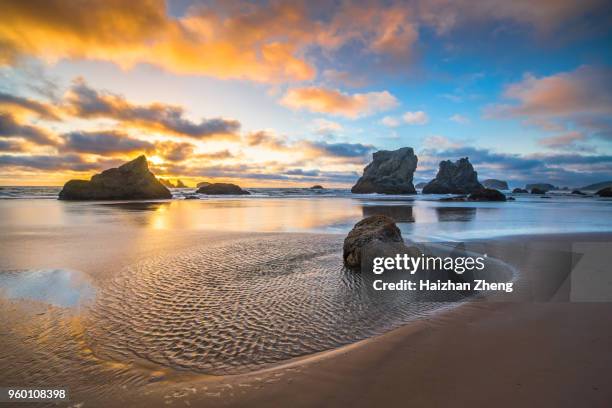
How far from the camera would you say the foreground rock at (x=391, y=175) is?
12044 centimetres

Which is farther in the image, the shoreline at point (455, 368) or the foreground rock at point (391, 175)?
the foreground rock at point (391, 175)

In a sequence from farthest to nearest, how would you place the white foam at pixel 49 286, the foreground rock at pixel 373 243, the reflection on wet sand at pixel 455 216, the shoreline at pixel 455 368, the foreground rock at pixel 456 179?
the foreground rock at pixel 456 179, the reflection on wet sand at pixel 455 216, the foreground rock at pixel 373 243, the white foam at pixel 49 286, the shoreline at pixel 455 368

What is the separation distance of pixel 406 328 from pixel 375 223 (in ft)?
22.1

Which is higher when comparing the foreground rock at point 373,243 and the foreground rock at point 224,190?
the foreground rock at point 224,190

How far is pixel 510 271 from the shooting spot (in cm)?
1012

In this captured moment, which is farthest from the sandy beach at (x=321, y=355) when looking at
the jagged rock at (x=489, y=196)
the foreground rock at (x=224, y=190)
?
the foreground rock at (x=224, y=190)

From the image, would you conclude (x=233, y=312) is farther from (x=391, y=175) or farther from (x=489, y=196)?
(x=391, y=175)

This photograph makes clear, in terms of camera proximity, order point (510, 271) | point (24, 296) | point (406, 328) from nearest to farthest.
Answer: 1. point (406, 328)
2. point (24, 296)
3. point (510, 271)

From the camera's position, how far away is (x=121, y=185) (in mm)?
64438

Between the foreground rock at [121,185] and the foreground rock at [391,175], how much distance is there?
81750 mm

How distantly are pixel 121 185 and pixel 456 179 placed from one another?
114m

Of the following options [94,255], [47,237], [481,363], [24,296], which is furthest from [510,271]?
[47,237]

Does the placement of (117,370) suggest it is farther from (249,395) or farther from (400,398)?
(400,398)

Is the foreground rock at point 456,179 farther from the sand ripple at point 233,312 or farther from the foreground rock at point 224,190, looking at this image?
the sand ripple at point 233,312
